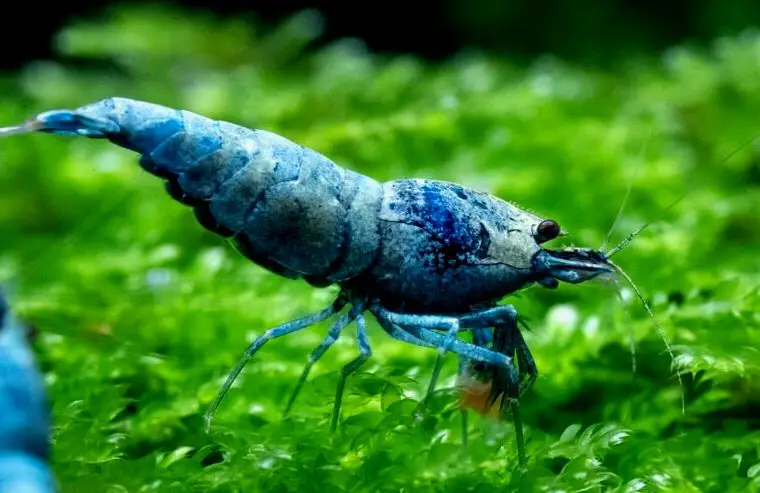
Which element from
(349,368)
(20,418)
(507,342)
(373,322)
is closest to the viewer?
(20,418)

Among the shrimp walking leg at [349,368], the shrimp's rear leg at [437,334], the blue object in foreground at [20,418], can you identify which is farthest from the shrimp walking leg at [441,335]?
the blue object in foreground at [20,418]

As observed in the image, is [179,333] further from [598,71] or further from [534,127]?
[598,71]

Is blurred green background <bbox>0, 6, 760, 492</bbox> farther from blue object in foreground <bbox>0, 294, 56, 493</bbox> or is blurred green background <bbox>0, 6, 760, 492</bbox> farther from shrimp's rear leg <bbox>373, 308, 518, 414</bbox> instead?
blue object in foreground <bbox>0, 294, 56, 493</bbox>

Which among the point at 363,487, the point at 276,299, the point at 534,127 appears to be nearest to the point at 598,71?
the point at 534,127

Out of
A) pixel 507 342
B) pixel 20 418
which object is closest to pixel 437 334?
pixel 507 342

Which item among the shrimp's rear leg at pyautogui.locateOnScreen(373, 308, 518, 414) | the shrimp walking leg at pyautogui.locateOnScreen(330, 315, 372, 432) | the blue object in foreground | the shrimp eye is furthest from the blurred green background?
the blue object in foreground

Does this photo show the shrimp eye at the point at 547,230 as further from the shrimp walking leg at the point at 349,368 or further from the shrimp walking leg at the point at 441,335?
the shrimp walking leg at the point at 349,368

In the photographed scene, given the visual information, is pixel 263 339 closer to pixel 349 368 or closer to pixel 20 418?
pixel 349 368
